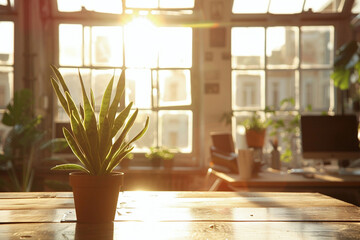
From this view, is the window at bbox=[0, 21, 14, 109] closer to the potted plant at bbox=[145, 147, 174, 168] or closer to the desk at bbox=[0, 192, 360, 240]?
the potted plant at bbox=[145, 147, 174, 168]

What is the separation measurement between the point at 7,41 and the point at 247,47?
2.90 metres

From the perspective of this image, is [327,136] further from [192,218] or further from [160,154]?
[192,218]

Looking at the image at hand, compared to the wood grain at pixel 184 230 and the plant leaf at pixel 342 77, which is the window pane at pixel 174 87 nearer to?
the plant leaf at pixel 342 77

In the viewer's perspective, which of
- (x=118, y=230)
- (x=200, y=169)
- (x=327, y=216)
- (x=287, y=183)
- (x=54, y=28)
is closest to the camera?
(x=118, y=230)

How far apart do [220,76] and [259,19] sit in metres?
0.89

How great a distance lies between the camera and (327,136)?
373cm

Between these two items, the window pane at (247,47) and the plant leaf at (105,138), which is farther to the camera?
the window pane at (247,47)

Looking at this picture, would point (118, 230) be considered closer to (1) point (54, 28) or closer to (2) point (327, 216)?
(2) point (327, 216)

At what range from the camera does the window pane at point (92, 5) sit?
564 centimetres

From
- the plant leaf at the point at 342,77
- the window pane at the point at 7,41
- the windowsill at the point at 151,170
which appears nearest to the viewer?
the plant leaf at the point at 342,77

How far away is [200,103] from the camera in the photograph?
18.5 feet

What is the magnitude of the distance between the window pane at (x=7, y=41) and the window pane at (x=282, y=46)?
3100mm

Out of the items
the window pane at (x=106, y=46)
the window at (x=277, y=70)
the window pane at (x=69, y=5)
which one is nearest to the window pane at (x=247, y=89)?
the window at (x=277, y=70)

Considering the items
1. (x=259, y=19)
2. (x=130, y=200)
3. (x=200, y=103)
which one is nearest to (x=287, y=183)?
(x=130, y=200)
